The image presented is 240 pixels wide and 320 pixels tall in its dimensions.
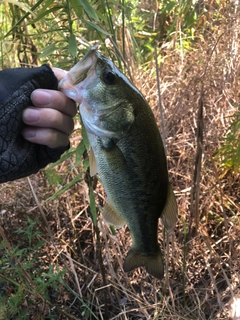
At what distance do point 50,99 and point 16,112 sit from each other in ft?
0.36

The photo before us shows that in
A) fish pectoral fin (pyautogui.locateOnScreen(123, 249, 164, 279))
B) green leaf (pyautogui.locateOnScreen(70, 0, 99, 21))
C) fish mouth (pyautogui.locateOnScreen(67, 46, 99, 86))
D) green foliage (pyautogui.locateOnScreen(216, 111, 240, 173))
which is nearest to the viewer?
fish mouth (pyautogui.locateOnScreen(67, 46, 99, 86))

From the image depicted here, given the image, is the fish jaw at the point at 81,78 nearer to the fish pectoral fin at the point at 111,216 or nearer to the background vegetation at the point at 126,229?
the fish pectoral fin at the point at 111,216

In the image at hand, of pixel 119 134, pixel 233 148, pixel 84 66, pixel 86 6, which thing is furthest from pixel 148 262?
pixel 233 148

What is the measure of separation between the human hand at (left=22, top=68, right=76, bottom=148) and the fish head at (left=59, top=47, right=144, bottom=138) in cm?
5

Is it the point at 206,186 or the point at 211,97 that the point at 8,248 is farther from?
the point at 211,97

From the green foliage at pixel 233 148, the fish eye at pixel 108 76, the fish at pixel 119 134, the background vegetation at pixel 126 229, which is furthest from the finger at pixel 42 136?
the green foliage at pixel 233 148

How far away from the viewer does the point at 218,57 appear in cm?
288

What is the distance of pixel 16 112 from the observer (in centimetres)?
115

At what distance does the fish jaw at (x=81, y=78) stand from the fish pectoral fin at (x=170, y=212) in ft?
1.39

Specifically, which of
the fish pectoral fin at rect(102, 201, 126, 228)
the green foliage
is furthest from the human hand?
the green foliage

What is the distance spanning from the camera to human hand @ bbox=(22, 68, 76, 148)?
1157 mm

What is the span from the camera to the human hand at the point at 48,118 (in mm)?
1157

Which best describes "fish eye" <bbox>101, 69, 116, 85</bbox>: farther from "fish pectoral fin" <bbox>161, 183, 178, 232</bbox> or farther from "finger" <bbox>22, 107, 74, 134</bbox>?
"fish pectoral fin" <bbox>161, 183, 178, 232</bbox>

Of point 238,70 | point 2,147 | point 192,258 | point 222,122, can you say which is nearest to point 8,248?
point 2,147
